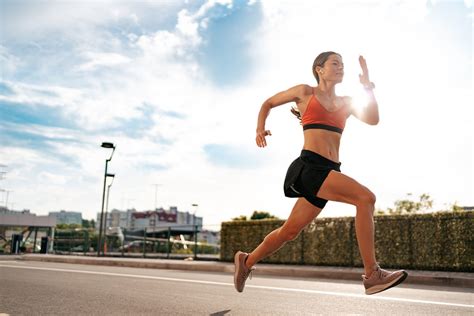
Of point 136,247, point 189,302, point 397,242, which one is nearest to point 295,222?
point 189,302

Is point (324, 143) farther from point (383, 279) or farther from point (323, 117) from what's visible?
point (383, 279)

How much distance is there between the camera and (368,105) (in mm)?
3883

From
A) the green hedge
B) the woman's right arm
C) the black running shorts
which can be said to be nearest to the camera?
the black running shorts

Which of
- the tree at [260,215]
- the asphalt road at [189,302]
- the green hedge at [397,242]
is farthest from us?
the tree at [260,215]

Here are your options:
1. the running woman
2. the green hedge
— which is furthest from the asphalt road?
the green hedge

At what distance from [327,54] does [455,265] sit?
1146 centimetres

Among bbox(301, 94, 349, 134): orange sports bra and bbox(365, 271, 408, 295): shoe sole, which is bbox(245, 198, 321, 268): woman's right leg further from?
bbox(365, 271, 408, 295): shoe sole

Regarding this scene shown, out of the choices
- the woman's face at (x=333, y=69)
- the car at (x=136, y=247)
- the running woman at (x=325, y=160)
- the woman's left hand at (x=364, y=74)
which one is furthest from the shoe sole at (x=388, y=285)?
the car at (x=136, y=247)

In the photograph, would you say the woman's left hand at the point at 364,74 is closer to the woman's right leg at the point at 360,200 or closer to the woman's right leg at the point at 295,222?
the woman's right leg at the point at 360,200

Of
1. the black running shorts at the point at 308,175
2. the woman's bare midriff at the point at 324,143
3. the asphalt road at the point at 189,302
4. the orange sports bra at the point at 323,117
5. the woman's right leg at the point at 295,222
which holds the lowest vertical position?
the asphalt road at the point at 189,302

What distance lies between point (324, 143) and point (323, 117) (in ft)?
0.70

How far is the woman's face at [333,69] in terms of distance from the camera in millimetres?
3953

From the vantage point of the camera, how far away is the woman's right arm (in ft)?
12.8

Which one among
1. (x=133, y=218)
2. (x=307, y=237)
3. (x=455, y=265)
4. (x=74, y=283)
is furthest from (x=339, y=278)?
(x=133, y=218)
